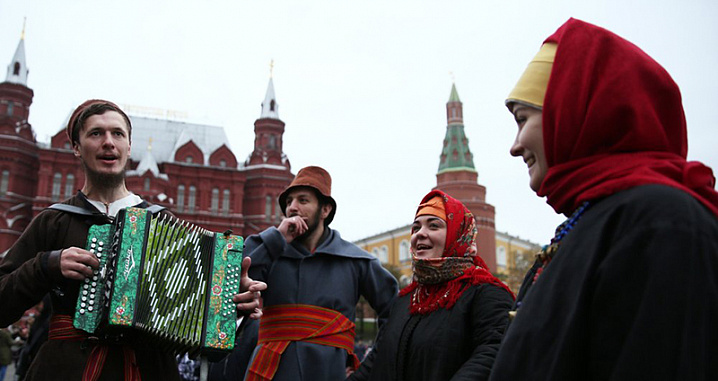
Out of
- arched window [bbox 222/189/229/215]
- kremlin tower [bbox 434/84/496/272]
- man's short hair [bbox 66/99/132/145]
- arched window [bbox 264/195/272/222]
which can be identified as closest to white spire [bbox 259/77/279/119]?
arched window [bbox 264/195/272/222]

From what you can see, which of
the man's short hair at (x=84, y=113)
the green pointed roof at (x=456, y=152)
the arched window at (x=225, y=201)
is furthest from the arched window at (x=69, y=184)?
the man's short hair at (x=84, y=113)

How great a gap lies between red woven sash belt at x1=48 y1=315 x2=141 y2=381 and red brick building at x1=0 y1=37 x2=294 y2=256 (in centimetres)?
3256

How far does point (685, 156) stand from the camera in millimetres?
1424

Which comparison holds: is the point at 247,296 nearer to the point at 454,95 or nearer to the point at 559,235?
the point at 559,235

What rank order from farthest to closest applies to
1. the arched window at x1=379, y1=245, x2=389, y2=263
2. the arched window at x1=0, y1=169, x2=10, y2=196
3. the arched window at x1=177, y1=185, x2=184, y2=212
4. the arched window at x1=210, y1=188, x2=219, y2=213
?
the arched window at x1=379, y1=245, x2=389, y2=263, the arched window at x1=210, y1=188, x2=219, y2=213, the arched window at x1=177, y1=185, x2=184, y2=212, the arched window at x1=0, y1=169, x2=10, y2=196

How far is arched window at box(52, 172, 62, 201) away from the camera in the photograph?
35.2m

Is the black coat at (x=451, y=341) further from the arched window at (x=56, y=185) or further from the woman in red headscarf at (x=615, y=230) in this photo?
the arched window at (x=56, y=185)

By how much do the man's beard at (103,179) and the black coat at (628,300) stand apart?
2.22m

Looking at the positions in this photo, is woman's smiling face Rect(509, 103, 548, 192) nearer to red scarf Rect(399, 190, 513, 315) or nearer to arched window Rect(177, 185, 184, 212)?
red scarf Rect(399, 190, 513, 315)

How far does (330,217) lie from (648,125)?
2985 millimetres

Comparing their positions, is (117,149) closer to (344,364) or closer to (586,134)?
(344,364)

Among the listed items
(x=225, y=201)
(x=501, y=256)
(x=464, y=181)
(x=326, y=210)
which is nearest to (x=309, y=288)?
(x=326, y=210)

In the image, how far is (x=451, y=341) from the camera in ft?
8.25

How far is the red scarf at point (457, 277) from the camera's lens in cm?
273
